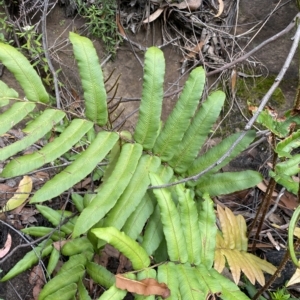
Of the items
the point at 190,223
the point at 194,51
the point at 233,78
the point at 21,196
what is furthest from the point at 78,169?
the point at 194,51

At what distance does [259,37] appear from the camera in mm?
3484

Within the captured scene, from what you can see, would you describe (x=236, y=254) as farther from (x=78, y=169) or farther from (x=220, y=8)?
(x=220, y=8)

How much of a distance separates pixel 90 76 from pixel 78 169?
16.6 inches

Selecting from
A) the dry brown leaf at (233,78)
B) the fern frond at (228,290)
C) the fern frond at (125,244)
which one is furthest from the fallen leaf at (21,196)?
the dry brown leaf at (233,78)

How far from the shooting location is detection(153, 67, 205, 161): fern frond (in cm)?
190

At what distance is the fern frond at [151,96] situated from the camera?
72.2 inches

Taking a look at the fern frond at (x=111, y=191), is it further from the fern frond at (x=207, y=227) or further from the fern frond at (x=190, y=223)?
the fern frond at (x=207, y=227)

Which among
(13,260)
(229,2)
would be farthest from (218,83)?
(13,260)

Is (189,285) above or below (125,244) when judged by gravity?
below

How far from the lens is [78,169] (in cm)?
171

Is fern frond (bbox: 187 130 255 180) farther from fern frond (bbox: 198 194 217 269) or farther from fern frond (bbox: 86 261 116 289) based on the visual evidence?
fern frond (bbox: 86 261 116 289)

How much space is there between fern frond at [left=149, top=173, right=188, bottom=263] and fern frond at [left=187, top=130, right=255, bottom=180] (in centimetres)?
32

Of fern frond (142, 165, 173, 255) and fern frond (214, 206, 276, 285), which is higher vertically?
fern frond (142, 165, 173, 255)

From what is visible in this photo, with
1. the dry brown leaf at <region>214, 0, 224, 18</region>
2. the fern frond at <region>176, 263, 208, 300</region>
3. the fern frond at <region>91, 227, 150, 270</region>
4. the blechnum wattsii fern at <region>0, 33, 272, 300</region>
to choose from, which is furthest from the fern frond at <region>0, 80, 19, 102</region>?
the dry brown leaf at <region>214, 0, 224, 18</region>
